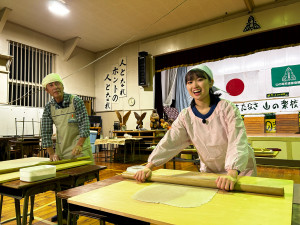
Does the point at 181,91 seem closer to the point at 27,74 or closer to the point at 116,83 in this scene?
the point at 116,83

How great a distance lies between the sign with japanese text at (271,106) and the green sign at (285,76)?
0.39 meters

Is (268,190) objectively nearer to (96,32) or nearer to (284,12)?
(284,12)

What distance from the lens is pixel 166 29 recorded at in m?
7.15

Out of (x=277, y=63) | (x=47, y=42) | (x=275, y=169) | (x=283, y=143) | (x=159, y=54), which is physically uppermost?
(x=47, y=42)

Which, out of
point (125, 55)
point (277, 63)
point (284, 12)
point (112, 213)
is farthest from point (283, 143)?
point (125, 55)

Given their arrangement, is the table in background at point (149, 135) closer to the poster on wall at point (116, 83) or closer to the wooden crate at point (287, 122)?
the poster on wall at point (116, 83)

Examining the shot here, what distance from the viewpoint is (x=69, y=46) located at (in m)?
7.74

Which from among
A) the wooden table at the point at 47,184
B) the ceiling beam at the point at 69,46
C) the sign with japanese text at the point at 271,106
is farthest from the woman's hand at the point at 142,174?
the ceiling beam at the point at 69,46

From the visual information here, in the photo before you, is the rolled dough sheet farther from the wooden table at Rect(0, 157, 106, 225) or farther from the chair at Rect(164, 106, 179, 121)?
the chair at Rect(164, 106, 179, 121)

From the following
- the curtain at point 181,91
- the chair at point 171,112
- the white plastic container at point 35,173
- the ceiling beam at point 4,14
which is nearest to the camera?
the white plastic container at point 35,173

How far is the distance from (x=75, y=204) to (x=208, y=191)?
59 centimetres

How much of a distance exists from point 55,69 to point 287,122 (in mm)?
7152

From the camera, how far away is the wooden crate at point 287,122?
17.4ft

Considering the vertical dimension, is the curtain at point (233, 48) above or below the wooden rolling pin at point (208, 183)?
above
